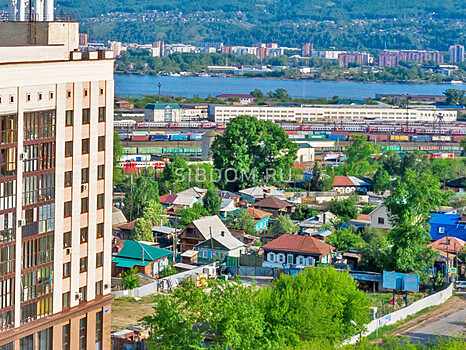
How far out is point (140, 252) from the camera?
26109 mm

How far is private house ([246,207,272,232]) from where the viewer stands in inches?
1320

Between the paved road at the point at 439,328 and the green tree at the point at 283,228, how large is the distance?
8.76 metres

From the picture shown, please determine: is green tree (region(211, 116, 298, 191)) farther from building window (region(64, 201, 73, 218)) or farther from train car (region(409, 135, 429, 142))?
train car (region(409, 135, 429, 142))

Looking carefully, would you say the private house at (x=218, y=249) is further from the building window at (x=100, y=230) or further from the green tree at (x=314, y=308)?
the building window at (x=100, y=230)

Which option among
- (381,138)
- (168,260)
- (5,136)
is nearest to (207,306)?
(5,136)

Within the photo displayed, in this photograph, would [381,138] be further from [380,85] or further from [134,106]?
[380,85]

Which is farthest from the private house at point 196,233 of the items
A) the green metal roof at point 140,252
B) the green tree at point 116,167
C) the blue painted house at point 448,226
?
the green tree at point 116,167

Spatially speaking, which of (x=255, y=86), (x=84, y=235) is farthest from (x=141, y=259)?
(x=255, y=86)

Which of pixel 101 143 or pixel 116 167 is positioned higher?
pixel 101 143

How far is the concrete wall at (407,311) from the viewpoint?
20.8 m

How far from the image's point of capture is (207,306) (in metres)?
16.6

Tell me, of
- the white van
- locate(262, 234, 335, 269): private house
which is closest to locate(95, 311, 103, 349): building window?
locate(262, 234, 335, 269): private house

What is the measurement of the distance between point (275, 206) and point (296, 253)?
928 cm

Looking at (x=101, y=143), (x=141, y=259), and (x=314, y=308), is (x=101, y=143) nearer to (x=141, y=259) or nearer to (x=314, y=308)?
(x=314, y=308)
